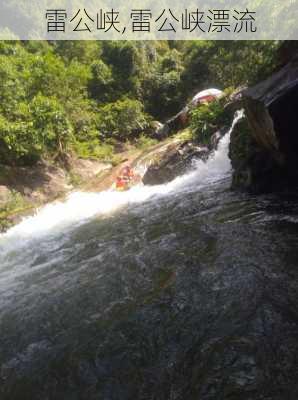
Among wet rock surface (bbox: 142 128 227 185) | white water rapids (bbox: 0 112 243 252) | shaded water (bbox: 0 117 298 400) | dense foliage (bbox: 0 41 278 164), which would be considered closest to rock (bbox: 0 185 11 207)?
white water rapids (bbox: 0 112 243 252)

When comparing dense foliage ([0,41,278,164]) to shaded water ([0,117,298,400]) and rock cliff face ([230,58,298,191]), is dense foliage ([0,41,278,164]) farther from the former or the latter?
shaded water ([0,117,298,400])

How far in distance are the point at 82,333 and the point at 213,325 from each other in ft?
5.59

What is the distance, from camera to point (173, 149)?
15875mm

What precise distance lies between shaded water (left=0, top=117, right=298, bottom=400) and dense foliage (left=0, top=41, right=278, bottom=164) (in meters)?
5.82

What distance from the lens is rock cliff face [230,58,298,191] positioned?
286 inches

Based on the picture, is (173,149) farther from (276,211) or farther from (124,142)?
(124,142)

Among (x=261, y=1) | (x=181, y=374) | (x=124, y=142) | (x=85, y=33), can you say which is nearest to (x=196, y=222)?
(x=181, y=374)

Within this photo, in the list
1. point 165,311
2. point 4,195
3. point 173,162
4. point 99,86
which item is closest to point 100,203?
point 173,162

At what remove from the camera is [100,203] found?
581 inches

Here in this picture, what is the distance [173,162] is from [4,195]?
25.5 ft

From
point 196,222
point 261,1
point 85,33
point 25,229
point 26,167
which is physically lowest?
point 25,229

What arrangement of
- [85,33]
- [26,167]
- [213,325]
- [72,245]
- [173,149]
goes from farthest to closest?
[85,33], [26,167], [173,149], [72,245], [213,325]

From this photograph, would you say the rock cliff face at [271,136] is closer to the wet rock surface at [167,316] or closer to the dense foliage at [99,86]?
the wet rock surface at [167,316]

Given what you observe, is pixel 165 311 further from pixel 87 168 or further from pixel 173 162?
pixel 87 168
